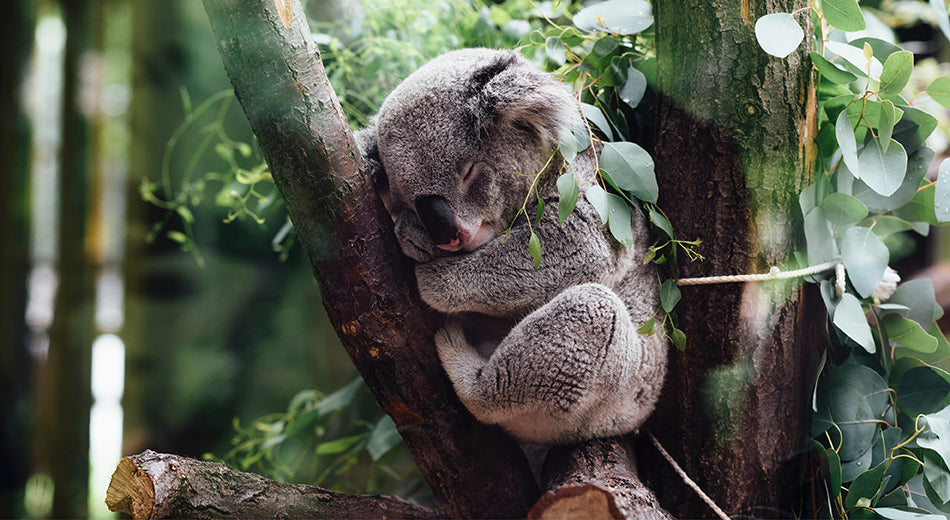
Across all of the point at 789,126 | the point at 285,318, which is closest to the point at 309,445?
the point at 285,318

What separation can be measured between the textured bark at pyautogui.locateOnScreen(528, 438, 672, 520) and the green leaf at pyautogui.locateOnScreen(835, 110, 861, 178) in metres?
0.91

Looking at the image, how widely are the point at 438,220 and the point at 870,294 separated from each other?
3.76ft

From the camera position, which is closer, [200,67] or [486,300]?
[486,300]

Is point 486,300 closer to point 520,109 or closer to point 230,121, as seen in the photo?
point 520,109

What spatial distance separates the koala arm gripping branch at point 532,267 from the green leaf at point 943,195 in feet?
2.61

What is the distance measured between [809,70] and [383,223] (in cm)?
113

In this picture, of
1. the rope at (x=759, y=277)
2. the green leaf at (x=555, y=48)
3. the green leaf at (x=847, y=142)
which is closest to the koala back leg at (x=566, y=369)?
the rope at (x=759, y=277)

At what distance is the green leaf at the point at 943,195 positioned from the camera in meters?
1.49

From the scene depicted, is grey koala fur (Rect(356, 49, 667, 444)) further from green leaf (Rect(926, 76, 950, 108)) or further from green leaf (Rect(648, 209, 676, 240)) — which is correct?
green leaf (Rect(926, 76, 950, 108))

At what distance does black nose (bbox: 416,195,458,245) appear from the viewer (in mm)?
1572

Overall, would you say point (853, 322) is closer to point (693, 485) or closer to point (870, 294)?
point (870, 294)

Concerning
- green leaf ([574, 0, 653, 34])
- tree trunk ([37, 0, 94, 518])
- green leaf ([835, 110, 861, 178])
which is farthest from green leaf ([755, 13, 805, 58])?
tree trunk ([37, 0, 94, 518])

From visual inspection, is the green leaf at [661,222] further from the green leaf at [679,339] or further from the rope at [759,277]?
the green leaf at [679,339]

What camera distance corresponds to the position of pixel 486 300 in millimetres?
1632
